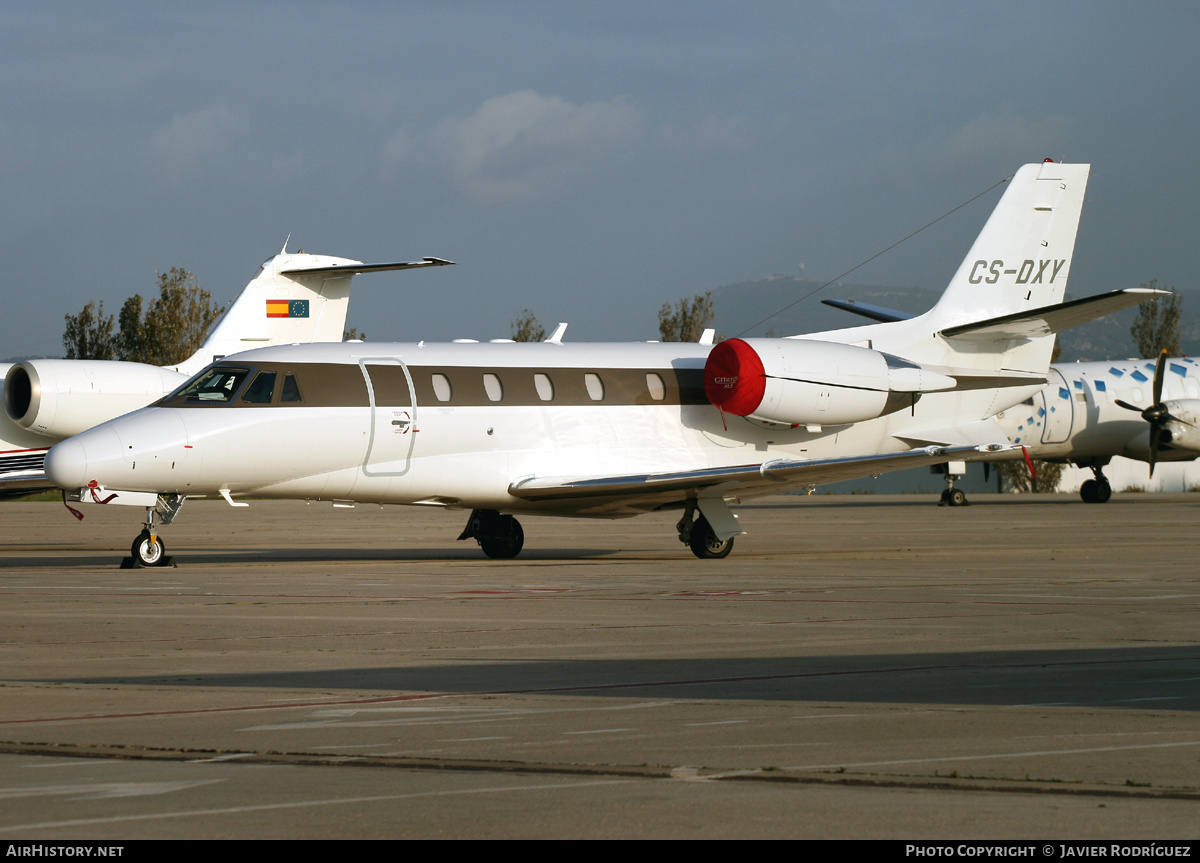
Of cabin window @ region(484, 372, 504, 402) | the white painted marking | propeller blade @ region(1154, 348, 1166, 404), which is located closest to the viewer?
the white painted marking

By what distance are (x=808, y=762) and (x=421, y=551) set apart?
60.2ft

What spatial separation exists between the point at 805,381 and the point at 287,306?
1341 centimetres

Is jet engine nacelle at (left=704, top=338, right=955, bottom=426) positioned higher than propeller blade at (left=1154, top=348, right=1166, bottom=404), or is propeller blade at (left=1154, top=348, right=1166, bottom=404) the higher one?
jet engine nacelle at (left=704, top=338, right=955, bottom=426)

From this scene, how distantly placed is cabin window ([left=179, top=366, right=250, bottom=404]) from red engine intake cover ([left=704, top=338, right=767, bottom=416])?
7.44 m

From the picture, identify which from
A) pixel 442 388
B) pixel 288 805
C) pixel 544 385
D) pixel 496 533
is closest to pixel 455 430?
pixel 442 388

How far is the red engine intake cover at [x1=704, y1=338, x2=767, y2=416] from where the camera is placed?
21281 millimetres

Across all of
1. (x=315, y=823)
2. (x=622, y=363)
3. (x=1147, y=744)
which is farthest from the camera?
(x=622, y=363)

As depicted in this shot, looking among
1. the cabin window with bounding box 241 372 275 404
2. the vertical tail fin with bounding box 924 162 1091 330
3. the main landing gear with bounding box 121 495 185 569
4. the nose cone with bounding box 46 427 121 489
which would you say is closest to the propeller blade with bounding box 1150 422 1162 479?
the vertical tail fin with bounding box 924 162 1091 330

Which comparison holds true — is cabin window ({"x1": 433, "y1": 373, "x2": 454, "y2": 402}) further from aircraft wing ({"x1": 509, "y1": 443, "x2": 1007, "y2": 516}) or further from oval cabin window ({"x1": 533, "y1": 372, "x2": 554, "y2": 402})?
aircraft wing ({"x1": 509, "y1": 443, "x2": 1007, "y2": 516})

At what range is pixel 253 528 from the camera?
31.6m

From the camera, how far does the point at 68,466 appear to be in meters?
17.5

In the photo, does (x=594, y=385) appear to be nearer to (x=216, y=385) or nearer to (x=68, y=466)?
(x=216, y=385)
